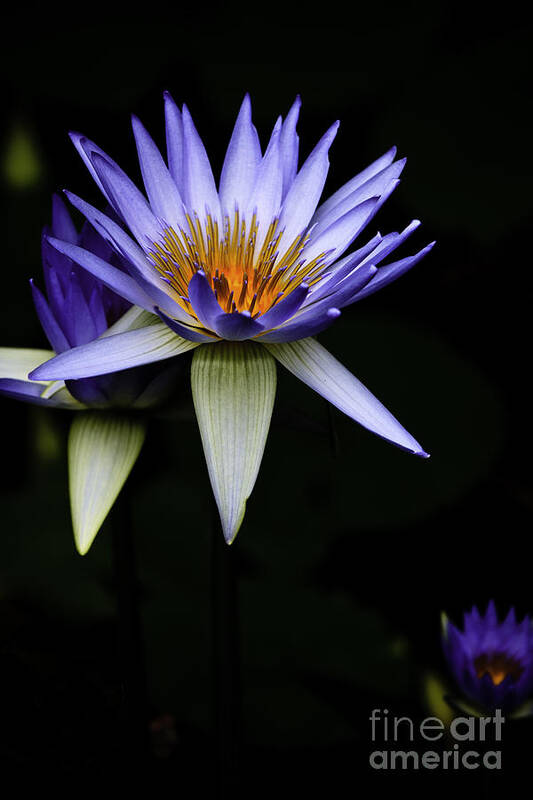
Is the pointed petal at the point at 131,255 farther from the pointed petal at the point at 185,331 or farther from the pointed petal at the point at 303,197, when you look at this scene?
the pointed petal at the point at 303,197

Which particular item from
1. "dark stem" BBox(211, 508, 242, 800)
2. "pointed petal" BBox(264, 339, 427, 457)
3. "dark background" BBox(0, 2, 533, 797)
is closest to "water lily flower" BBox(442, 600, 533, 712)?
"dark background" BBox(0, 2, 533, 797)

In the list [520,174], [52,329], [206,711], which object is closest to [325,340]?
[520,174]

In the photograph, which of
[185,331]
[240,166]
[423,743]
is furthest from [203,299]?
[423,743]

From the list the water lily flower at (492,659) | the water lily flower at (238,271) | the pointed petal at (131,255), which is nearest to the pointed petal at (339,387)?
the water lily flower at (238,271)

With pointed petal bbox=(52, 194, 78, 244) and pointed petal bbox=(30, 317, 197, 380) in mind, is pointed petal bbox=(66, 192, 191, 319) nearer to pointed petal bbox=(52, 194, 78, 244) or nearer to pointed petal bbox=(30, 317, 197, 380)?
pointed petal bbox=(30, 317, 197, 380)

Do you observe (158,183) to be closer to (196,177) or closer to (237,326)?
(196,177)

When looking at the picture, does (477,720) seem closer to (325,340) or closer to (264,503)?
(264,503)
